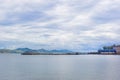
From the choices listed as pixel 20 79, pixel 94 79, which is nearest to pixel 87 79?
pixel 94 79

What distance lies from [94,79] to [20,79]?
15.8m

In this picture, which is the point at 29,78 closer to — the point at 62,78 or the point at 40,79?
the point at 40,79

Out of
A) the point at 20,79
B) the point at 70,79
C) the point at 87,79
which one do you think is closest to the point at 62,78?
A: the point at 70,79

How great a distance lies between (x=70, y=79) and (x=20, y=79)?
35.2 ft

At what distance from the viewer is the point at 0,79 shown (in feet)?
178

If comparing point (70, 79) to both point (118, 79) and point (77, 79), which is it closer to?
point (77, 79)

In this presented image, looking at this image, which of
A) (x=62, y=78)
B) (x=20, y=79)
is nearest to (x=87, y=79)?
(x=62, y=78)

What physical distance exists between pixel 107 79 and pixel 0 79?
74.4 feet

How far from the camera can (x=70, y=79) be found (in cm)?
5500

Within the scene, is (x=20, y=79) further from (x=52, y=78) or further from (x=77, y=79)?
(x=77, y=79)

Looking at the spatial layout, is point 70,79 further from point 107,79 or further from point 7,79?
point 7,79

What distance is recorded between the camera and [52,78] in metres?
56.2

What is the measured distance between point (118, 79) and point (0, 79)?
25.0 metres

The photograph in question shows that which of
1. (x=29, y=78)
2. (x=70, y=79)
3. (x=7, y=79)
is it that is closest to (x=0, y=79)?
(x=7, y=79)
